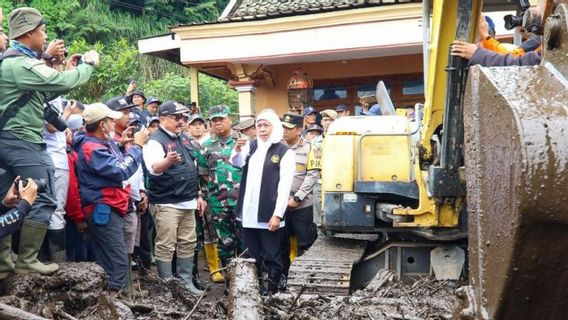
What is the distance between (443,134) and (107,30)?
2767cm

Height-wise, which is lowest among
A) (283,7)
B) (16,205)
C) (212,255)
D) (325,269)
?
(212,255)

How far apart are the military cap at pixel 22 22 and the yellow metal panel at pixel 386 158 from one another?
2.51 meters

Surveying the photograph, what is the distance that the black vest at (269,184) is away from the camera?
22.4ft

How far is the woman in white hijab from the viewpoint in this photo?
6.83 metres

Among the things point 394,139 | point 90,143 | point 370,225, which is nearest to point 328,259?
point 370,225

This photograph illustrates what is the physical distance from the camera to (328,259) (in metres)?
5.74

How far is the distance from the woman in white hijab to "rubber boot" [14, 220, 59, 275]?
241cm

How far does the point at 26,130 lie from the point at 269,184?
2579mm

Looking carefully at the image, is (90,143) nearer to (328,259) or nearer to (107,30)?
(328,259)

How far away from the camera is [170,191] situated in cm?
697

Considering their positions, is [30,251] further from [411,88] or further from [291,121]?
[411,88]

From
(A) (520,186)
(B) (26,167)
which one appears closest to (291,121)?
(B) (26,167)

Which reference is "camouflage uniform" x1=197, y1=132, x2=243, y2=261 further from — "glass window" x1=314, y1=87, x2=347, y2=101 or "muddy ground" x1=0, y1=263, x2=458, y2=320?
"glass window" x1=314, y1=87, x2=347, y2=101

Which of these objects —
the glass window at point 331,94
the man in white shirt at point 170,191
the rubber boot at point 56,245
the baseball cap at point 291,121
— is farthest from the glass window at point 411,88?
the rubber boot at point 56,245
